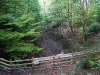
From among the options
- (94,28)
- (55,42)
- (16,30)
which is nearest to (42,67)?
(16,30)

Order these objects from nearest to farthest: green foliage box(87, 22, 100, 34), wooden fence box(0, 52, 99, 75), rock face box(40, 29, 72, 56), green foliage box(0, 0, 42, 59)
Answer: wooden fence box(0, 52, 99, 75)
green foliage box(0, 0, 42, 59)
rock face box(40, 29, 72, 56)
green foliage box(87, 22, 100, 34)

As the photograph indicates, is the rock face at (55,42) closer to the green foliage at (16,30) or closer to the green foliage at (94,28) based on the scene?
the green foliage at (94,28)

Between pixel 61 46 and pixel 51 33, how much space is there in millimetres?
2584

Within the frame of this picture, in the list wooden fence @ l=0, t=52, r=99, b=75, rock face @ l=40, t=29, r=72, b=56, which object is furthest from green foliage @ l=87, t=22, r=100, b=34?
wooden fence @ l=0, t=52, r=99, b=75

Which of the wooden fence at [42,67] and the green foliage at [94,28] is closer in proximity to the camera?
the wooden fence at [42,67]

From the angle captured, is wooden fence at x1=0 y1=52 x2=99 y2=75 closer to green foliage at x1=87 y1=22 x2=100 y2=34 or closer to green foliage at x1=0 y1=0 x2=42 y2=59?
green foliage at x1=0 y1=0 x2=42 y2=59

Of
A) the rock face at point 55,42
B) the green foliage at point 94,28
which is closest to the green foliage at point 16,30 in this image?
the rock face at point 55,42

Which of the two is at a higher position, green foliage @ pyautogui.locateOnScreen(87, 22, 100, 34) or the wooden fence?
green foliage @ pyautogui.locateOnScreen(87, 22, 100, 34)

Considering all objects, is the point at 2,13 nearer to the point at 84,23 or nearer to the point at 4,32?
the point at 4,32

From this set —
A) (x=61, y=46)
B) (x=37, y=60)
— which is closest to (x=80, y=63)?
(x=37, y=60)

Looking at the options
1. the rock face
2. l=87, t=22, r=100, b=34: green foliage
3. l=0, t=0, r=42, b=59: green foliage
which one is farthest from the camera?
l=87, t=22, r=100, b=34: green foliage

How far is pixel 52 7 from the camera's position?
2509cm

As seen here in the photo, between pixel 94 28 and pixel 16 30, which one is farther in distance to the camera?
pixel 94 28

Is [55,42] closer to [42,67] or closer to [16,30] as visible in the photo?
Answer: [16,30]
